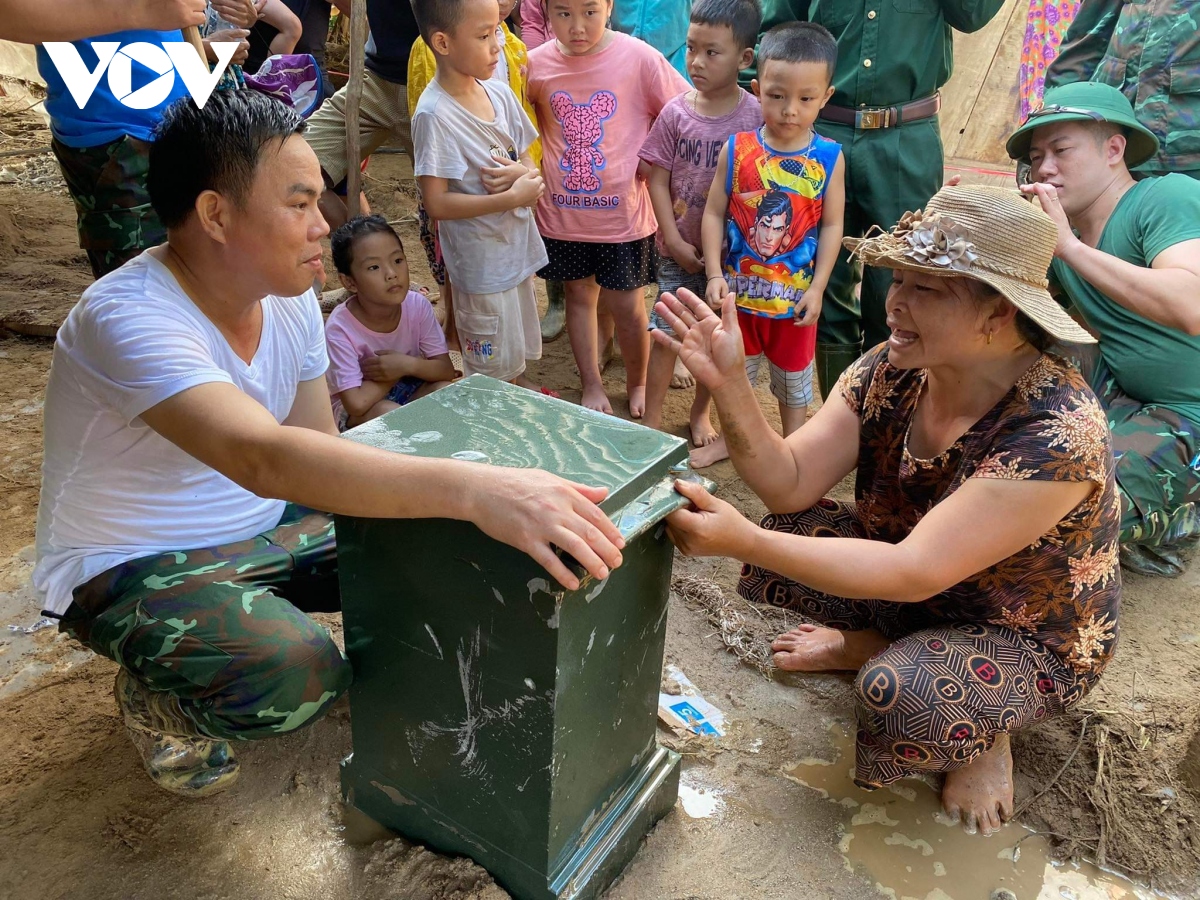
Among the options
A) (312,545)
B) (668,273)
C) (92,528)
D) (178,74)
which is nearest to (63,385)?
(92,528)

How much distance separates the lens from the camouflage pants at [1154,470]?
284 centimetres

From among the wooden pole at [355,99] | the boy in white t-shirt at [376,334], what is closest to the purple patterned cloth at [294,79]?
the wooden pole at [355,99]

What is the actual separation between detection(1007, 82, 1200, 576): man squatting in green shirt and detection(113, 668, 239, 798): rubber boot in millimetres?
2605

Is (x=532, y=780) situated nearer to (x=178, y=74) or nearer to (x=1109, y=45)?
(x=178, y=74)

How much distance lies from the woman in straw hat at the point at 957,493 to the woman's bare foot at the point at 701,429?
1417 mm

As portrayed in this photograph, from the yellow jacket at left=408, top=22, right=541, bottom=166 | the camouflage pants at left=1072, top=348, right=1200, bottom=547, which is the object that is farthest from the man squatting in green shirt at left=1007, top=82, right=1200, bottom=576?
the yellow jacket at left=408, top=22, right=541, bottom=166

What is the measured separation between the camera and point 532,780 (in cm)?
168

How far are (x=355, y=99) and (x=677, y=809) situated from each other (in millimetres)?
3293

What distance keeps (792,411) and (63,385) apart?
97.5 inches

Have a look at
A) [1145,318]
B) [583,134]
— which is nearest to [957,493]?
[1145,318]

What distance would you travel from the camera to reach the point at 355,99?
4.07 meters

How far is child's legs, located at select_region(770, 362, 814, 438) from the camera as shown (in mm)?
3465

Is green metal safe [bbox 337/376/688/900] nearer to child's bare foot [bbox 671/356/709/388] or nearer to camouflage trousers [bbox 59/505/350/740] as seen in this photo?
camouflage trousers [bbox 59/505/350/740]

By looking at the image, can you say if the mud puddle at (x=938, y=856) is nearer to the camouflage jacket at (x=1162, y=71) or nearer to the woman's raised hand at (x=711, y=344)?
the woman's raised hand at (x=711, y=344)
